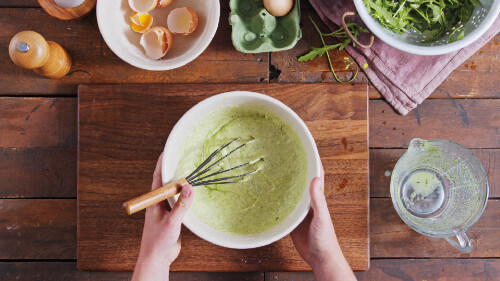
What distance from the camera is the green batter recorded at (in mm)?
824

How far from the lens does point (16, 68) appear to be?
93 centimetres

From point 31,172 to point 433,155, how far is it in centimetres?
94

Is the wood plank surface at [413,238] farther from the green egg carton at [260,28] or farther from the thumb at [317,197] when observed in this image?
the green egg carton at [260,28]

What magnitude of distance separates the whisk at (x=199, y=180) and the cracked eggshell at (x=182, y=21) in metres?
0.26

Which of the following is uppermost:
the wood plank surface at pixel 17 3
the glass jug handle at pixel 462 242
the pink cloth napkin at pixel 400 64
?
the wood plank surface at pixel 17 3

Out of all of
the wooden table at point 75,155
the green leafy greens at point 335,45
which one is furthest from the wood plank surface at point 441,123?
the green leafy greens at point 335,45

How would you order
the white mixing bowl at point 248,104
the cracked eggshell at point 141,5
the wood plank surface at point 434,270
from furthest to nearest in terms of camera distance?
the wood plank surface at point 434,270 → the cracked eggshell at point 141,5 → the white mixing bowl at point 248,104

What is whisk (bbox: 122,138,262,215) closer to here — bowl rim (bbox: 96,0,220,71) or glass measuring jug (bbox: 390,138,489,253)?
bowl rim (bbox: 96,0,220,71)

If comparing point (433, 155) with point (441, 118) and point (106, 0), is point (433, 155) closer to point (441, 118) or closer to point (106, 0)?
point (441, 118)

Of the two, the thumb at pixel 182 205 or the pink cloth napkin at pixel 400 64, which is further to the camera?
the pink cloth napkin at pixel 400 64

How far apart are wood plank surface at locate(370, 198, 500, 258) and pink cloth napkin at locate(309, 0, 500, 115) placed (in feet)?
0.85

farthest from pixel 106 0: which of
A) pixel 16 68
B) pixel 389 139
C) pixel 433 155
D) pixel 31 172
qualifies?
pixel 433 155

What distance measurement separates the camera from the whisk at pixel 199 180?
65 cm

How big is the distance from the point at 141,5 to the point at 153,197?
0.43 meters
